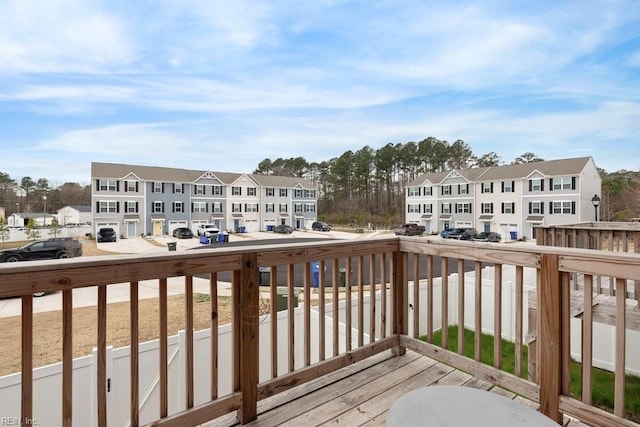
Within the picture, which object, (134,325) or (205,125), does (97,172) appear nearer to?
(205,125)

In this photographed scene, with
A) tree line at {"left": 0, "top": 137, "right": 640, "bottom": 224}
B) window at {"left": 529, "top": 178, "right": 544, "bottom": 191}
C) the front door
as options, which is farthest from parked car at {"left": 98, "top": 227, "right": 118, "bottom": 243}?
window at {"left": 529, "top": 178, "right": 544, "bottom": 191}

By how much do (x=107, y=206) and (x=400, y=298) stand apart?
3074 cm

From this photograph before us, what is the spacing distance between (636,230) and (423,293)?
3.81 meters

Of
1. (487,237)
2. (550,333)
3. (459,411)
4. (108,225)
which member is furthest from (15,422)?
(108,225)

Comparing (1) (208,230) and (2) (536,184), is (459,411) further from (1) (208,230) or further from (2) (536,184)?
(2) (536,184)

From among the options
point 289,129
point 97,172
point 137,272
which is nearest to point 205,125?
point 289,129

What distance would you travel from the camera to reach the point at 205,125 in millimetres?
33125

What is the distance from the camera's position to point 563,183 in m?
24.3

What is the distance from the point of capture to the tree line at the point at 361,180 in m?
38.5

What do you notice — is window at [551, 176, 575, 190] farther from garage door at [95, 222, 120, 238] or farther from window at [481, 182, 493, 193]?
garage door at [95, 222, 120, 238]

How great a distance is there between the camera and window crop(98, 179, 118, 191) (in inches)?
1068

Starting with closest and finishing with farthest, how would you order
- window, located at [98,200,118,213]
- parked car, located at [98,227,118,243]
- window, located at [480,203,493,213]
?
parked car, located at [98,227,118,243], window, located at [98,200,118,213], window, located at [480,203,493,213]

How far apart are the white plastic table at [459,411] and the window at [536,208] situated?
29.3 m

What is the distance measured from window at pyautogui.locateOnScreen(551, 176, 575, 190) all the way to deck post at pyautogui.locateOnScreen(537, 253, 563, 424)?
2785 cm
